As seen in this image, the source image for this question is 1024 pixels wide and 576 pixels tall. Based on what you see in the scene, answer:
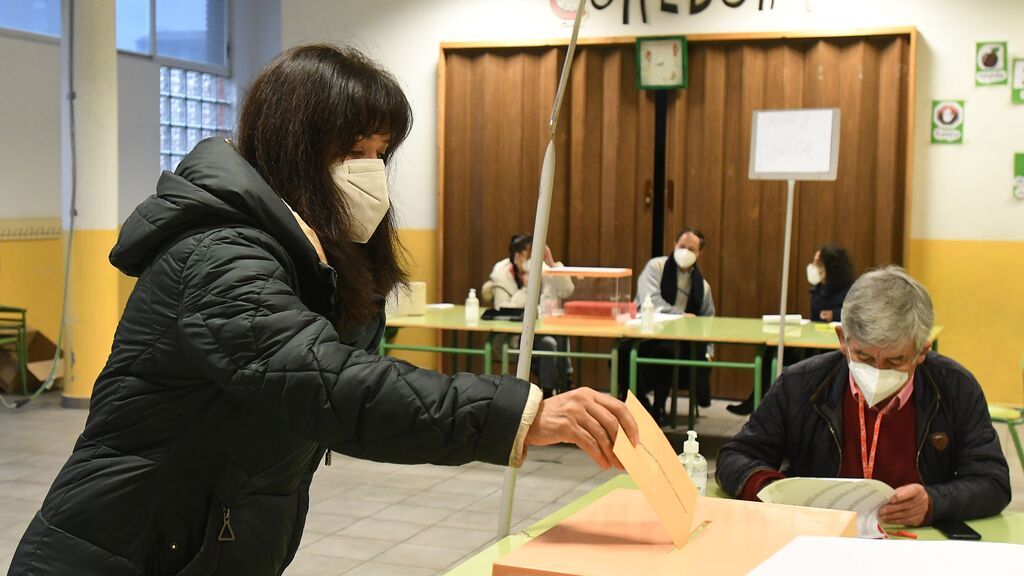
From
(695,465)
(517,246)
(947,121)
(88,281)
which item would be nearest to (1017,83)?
(947,121)

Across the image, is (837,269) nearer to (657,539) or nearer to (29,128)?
(29,128)

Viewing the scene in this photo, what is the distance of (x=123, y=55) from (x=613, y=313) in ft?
17.1

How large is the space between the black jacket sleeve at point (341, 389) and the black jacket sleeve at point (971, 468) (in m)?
1.52

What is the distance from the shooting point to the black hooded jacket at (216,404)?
116 centimetres

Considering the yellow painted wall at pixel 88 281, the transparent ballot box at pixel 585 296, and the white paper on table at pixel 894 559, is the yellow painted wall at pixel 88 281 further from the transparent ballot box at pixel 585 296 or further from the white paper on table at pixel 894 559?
the white paper on table at pixel 894 559

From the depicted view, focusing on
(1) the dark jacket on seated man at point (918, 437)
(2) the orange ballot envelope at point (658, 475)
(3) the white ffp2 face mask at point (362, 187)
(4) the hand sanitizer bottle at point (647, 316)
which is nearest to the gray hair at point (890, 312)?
(1) the dark jacket on seated man at point (918, 437)

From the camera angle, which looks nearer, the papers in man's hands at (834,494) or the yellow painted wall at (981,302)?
the papers in man's hands at (834,494)

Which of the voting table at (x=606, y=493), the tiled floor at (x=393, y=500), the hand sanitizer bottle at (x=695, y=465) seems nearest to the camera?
the voting table at (x=606, y=493)

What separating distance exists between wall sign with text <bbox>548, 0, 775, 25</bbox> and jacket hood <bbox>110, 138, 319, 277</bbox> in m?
7.20

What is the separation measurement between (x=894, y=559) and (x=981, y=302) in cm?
731

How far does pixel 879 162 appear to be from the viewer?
25.4 ft

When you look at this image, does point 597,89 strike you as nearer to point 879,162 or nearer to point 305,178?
point 879,162

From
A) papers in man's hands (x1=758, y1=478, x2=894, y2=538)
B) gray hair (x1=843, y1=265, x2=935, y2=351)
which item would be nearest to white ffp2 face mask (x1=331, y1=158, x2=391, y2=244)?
papers in man's hands (x1=758, y1=478, x2=894, y2=538)

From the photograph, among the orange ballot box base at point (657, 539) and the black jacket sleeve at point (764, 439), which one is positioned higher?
the orange ballot box base at point (657, 539)
